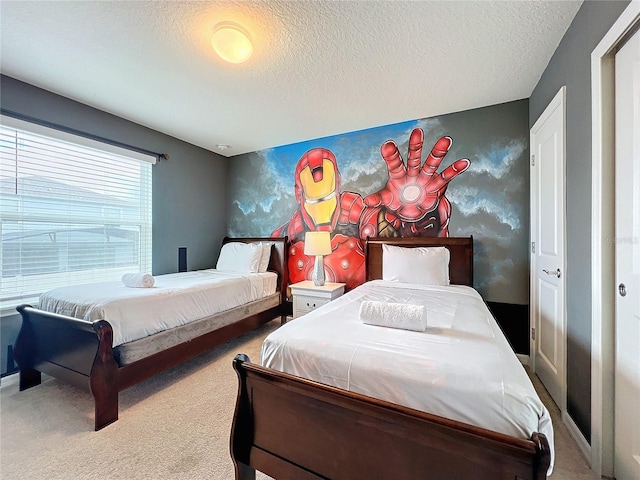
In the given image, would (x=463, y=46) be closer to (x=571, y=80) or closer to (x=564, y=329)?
(x=571, y=80)

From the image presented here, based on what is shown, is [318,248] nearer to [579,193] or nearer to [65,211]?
[579,193]

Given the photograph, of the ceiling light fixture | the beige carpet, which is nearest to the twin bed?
the beige carpet

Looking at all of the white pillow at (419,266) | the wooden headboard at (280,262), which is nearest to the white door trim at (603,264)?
the white pillow at (419,266)

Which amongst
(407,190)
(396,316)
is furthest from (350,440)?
(407,190)

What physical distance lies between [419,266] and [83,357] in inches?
109

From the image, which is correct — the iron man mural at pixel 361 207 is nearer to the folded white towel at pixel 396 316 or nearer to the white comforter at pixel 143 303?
the white comforter at pixel 143 303

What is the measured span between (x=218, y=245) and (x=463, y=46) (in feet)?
12.6

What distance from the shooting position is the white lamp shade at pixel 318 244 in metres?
3.18

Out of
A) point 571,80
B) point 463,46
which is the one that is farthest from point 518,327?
point 463,46

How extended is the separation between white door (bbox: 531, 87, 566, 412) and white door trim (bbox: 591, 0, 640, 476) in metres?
0.44

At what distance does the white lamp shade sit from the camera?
10.4 feet

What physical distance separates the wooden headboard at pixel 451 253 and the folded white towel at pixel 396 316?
5.08 ft

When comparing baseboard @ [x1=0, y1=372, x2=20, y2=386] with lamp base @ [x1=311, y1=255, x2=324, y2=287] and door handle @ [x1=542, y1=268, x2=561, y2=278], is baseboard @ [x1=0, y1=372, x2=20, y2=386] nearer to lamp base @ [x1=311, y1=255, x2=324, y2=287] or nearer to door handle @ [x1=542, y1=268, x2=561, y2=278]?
lamp base @ [x1=311, y1=255, x2=324, y2=287]

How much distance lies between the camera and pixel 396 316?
1.36 m
